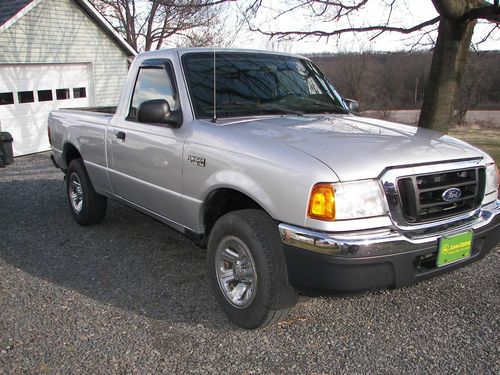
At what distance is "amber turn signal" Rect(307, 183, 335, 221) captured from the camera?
8.91ft

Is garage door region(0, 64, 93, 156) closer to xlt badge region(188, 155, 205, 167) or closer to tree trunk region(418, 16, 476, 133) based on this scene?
tree trunk region(418, 16, 476, 133)

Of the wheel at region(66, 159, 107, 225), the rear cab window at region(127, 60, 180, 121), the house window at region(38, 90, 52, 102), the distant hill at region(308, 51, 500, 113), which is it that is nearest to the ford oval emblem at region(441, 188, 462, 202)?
the rear cab window at region(127, 60, 180, 121)

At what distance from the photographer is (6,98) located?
38.9ft

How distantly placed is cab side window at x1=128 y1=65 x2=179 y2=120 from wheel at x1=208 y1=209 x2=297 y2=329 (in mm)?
1244

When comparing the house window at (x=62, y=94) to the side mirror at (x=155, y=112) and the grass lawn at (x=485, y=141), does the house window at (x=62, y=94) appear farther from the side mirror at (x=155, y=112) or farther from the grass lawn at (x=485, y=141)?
the grass lawn at (x=485, y=141)

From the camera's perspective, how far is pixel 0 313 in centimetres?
364

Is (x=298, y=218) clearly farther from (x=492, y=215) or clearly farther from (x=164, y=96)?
(x=164, y=96)

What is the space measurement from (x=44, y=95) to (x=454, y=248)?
1238 cm

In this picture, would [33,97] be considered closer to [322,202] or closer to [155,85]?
[155,85]

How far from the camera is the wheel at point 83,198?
18.3 feet

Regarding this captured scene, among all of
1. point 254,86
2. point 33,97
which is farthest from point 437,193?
point 33,97

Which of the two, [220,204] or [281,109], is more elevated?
[281,109]

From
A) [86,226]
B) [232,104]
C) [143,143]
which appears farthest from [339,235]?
[86,226]

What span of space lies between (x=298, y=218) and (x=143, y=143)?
1951 mm
